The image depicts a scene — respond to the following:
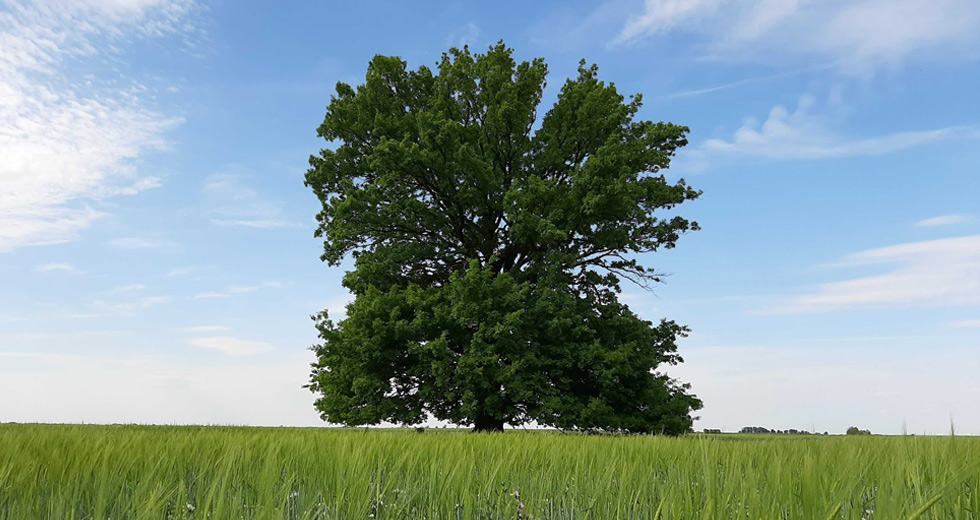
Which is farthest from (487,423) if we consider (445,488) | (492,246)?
(445,488)

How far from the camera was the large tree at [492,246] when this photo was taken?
675 inches

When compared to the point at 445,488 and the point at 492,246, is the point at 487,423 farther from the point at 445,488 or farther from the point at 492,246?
the point at 445,488

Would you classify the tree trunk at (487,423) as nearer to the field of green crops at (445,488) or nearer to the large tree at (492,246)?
the large tree at (492,246)

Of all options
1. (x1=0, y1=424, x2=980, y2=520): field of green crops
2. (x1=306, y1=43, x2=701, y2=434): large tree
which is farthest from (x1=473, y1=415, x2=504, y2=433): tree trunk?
(x1=0, y1=424, x2=980, y2=520): field of green crops

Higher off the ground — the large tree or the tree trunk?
the large tree

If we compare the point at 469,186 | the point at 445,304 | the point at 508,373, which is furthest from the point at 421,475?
the point at 469,186

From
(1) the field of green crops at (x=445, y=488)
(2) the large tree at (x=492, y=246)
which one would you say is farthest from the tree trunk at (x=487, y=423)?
(1) the field of green crops at (x=445, y=488)

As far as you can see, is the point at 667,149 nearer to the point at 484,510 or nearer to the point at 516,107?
the point at 516,107

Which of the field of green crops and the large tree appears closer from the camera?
the field of green crops

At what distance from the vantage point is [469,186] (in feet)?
62.8

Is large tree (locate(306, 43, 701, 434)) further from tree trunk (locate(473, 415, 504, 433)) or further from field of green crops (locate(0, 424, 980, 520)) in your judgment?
field of green crops (locate(0, 424, 980, 520))

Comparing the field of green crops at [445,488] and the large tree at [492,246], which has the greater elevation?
the large tree at [492,246]

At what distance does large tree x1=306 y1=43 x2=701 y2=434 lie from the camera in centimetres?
1714

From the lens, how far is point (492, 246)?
801 inches
